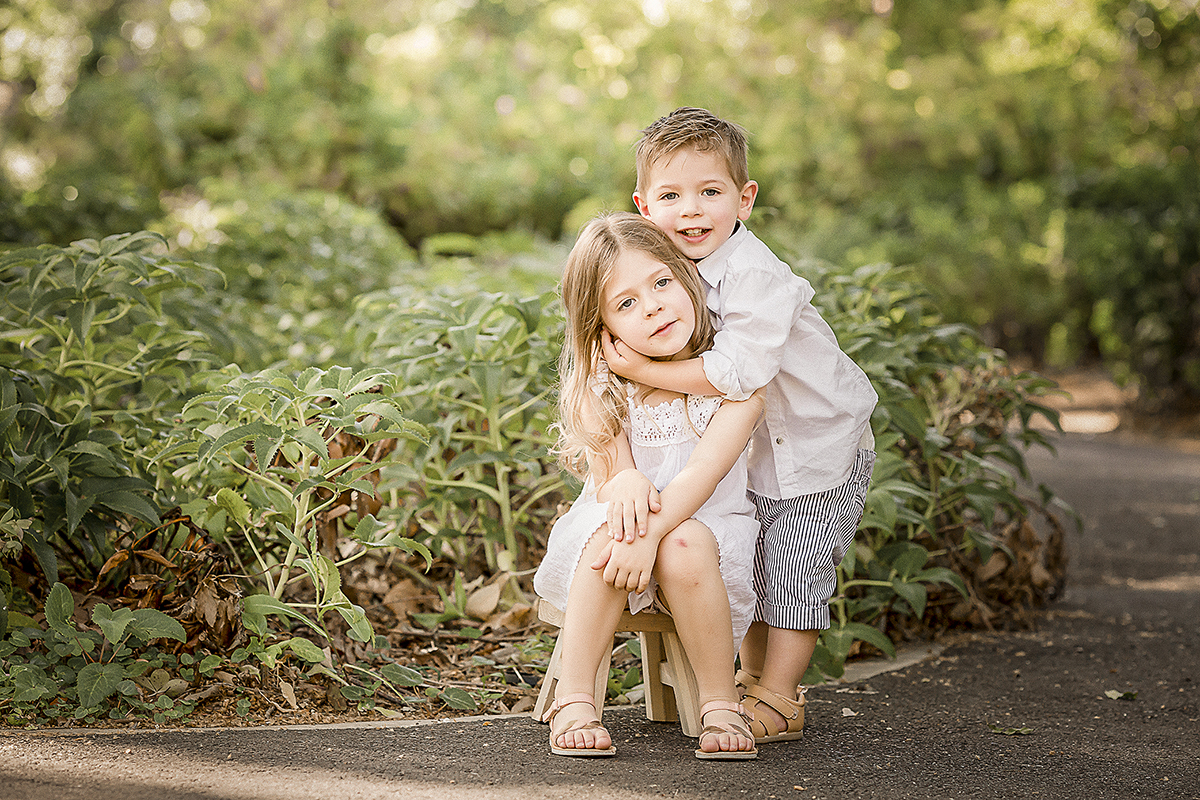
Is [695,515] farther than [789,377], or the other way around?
[789,377]

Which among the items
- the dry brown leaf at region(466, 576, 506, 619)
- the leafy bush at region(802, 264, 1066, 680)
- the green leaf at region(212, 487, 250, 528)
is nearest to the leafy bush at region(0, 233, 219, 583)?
the green leaf at region(212, 487, 250, 528)

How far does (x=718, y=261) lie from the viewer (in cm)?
246

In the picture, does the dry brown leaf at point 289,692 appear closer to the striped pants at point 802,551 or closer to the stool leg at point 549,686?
the stool leg at point 549,686

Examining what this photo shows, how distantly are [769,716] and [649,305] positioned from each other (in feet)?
3.05

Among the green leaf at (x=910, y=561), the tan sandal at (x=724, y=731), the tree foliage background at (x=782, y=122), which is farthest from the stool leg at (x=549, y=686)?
the tree foliage background at (x=782, y=122)

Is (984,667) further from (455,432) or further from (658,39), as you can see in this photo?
(658,39)

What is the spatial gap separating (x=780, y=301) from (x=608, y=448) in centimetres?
48

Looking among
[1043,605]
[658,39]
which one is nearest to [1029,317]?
[658,39]

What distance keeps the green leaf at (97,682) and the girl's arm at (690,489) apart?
1.07 metres

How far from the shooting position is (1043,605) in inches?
148

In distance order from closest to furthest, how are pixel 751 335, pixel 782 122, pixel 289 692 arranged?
pixel 751 335
pixel 289 692
pixel 782 122

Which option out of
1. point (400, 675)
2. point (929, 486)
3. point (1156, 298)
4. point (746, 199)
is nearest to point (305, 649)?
point (400, 675)

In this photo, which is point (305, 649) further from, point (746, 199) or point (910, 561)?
point (910, 561)

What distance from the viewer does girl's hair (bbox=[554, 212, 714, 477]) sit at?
7.86 ft
